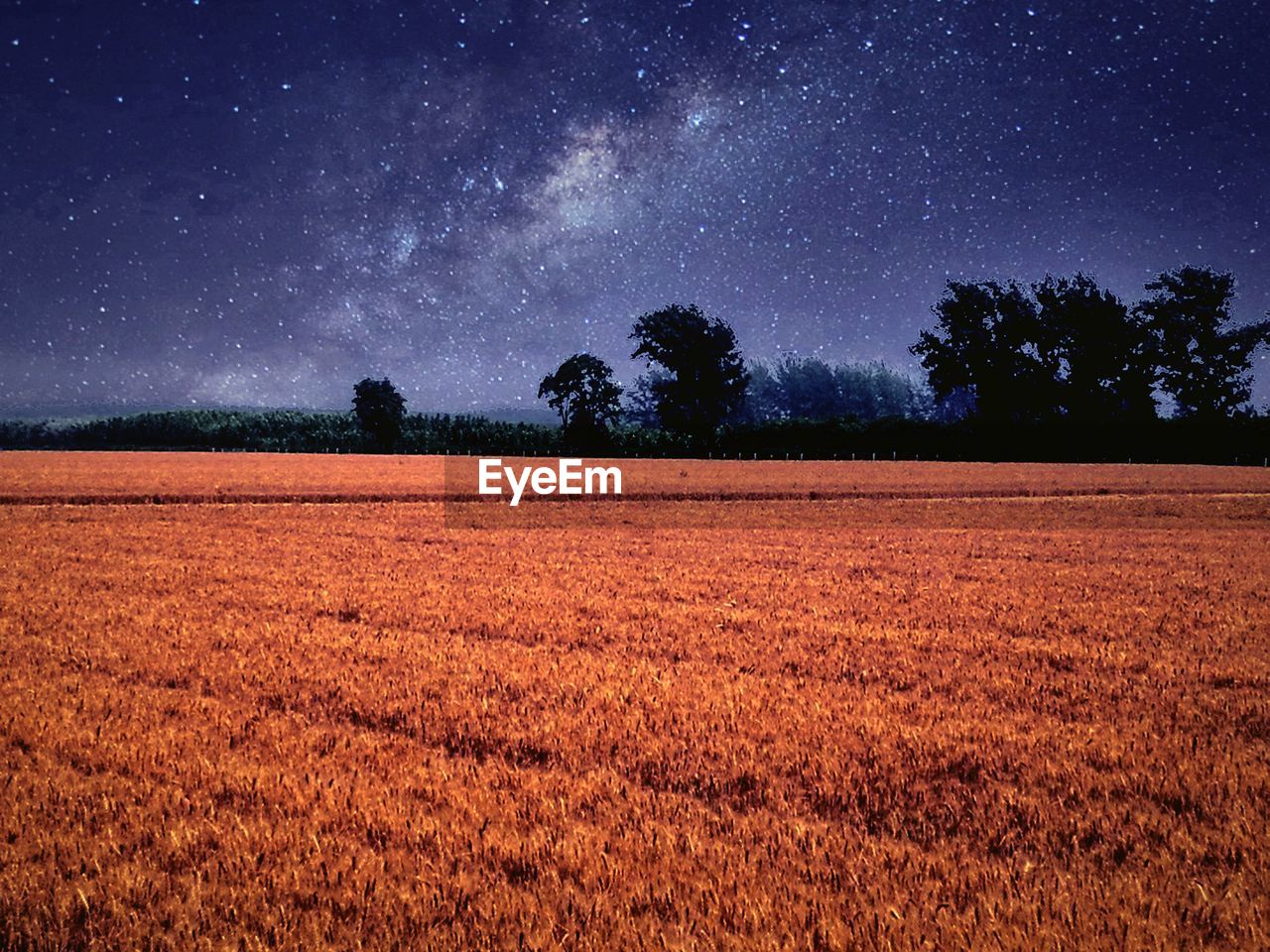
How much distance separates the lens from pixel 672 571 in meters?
13.8

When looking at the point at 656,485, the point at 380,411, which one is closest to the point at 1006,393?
the point at 656,485

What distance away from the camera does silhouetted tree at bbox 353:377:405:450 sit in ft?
414

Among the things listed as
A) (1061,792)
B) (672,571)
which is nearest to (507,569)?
(672,571)

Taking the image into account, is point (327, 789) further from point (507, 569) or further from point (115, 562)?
point (115, 562)

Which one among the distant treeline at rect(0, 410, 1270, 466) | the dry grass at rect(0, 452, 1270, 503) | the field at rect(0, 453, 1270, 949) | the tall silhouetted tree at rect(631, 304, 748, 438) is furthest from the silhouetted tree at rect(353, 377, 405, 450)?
the field at rect(0, 453, 1270, 949)

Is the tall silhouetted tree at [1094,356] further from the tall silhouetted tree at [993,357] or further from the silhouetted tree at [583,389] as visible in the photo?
the silhouetted tree at [583,389]

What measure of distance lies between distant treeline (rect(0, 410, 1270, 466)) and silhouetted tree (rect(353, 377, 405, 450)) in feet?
5.85

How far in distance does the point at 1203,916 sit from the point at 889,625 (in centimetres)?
601

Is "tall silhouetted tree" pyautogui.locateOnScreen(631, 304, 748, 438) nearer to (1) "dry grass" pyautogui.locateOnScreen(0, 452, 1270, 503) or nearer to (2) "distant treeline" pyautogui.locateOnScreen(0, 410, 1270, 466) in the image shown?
(2) "distant treeline" pyautogui.locateOnScreen(0, 410, 1270, 466)

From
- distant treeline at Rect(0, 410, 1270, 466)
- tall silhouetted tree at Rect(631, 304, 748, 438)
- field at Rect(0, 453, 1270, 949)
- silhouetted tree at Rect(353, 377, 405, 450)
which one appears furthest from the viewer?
silhouetted tree at Rect(353, 377, 405, 450)

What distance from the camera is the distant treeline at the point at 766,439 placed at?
240ft

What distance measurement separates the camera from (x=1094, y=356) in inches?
3511

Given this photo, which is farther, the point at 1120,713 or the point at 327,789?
the point at 1120,713

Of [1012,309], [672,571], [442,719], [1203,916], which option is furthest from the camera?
[1012,309]
